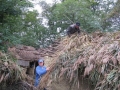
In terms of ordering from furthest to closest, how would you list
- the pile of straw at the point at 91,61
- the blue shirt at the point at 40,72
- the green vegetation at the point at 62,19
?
the green vegetation at the point at 62,19 < the blue shirt at the point at 40,72 < the pile of straw at the point at 91,61

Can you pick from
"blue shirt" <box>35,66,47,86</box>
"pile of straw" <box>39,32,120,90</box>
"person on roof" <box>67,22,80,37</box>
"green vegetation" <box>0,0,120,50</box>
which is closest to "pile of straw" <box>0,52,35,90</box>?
"blue shirt" <box>35,66,47,86</box>

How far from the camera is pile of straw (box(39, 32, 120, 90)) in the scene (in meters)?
4.55

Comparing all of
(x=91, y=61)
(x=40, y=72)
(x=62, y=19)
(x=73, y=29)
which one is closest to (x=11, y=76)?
(x=40, y=72)

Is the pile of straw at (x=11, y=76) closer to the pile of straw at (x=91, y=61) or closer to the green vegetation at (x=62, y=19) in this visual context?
the pile of straw at (x=91, y=61)

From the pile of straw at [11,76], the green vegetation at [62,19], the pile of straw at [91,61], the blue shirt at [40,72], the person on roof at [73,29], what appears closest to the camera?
the pile of straw at [91,61]

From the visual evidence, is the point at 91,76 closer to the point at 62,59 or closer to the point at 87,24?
the point at 62,59

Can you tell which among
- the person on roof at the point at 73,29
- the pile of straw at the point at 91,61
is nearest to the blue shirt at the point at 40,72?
the pile of straw at the point at 91,61

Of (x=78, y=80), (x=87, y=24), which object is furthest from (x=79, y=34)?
(x=87, y=24)

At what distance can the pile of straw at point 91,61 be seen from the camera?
14.9 ft

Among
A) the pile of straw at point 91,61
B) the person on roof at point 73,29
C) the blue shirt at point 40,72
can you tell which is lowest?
the blue shirt at point 40,72

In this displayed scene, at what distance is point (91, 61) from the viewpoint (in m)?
4.91

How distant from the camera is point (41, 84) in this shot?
588 centimetres

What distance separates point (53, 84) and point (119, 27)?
9.48m

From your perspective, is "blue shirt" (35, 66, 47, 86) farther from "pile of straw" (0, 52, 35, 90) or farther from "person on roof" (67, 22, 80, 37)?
"person on roof" (67, 22, 80, 37)
